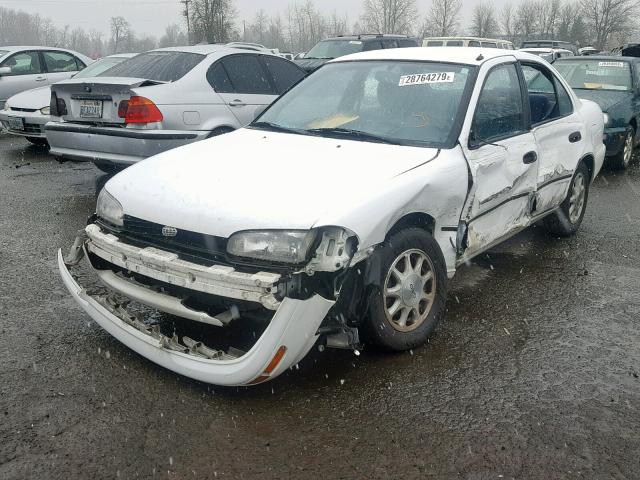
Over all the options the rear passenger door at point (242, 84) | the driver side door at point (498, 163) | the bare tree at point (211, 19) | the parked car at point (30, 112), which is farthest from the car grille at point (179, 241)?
the bare tree at point (211, 19)

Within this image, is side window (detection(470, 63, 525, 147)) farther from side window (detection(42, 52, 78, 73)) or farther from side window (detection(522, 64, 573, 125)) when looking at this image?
side window (detection(42, 52, 78, 73))

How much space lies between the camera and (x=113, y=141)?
6.08m

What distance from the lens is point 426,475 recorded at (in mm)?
2502

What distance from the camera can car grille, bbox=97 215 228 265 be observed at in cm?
290

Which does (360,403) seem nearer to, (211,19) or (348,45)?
(348,45)

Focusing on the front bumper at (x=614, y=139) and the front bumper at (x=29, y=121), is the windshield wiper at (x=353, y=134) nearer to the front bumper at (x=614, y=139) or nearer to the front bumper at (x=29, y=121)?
the front bumper at (x=614, y=139)

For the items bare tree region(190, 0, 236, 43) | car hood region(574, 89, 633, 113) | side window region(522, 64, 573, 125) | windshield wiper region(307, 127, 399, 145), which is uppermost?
bare tree region(190, 0, 236, 43)

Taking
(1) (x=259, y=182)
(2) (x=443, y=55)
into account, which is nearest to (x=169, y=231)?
(1) (x=259, y=182)

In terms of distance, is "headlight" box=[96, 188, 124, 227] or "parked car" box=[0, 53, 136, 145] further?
"parked car" box=[0, 53, 136, 145]

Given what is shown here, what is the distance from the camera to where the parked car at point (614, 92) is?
866cm

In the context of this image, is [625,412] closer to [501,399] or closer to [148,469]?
[501,399]

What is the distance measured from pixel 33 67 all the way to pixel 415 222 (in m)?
10.8

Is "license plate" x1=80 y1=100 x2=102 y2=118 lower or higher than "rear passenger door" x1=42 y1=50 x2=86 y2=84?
lower

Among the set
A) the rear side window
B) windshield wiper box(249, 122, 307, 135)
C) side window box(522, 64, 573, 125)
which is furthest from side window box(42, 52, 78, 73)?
side window box(522, 64, 573, 125)
